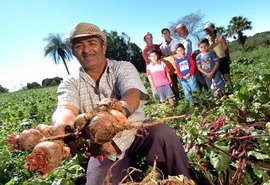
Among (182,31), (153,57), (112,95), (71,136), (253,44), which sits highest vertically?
(253,44)

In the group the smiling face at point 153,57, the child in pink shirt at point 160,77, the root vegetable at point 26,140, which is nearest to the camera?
the root vegetable at point 26,140

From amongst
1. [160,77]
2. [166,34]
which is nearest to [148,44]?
→ [166,34]

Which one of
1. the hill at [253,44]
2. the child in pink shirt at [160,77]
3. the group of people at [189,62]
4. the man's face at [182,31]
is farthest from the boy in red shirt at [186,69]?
the hill at [253,44]

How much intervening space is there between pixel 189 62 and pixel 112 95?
3.83 meters

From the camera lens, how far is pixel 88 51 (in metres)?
2.26

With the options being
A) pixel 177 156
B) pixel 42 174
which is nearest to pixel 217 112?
pixel 177 156

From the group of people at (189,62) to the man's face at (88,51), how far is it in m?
3.35

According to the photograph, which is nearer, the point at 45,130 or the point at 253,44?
the point at 45,130

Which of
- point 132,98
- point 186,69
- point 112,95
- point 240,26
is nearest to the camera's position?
point 132,98

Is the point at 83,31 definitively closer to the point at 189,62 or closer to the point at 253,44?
the point at 189,62

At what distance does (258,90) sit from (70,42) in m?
2.09

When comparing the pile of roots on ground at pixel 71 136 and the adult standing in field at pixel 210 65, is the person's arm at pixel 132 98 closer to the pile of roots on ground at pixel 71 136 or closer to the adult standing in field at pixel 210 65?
the pile of roots on ground at pixel 71 136

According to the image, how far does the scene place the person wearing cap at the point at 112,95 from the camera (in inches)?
86.9

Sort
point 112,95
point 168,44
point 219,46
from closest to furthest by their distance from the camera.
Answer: point 112,95 → point 219,46 → point 168,44
